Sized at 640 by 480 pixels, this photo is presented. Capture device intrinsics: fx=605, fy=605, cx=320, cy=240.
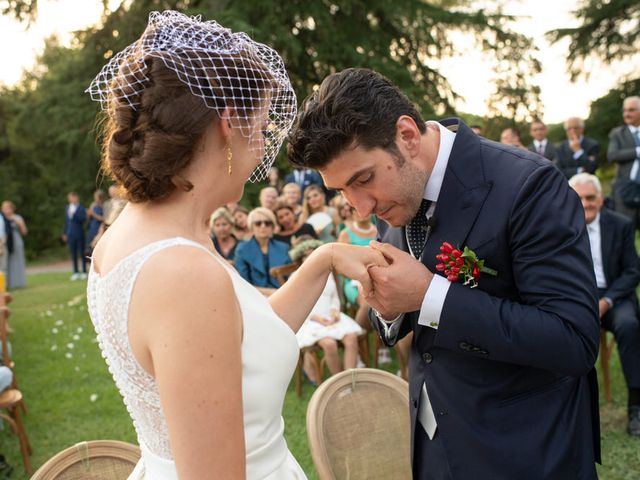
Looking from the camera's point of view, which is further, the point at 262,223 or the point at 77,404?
the point at 262,223

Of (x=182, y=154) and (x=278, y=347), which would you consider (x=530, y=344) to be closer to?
(x=278, y=347)

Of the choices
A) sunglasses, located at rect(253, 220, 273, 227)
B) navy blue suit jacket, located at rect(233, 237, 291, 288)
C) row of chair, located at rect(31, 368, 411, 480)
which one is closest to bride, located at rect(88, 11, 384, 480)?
row of chair, located at rect(31, 368, 411, 480)

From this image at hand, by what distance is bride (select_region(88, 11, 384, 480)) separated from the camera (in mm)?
1305

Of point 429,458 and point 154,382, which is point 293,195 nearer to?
point 429,458

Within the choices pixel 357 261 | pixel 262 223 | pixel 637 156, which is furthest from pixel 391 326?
pixel 637 156

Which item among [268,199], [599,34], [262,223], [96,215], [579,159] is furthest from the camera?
[599,34]

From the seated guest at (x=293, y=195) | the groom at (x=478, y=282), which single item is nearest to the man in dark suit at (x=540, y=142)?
the seated guest at (x=293, y=195)

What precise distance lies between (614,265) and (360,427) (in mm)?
4040

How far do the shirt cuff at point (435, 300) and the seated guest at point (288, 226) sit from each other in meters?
6.48

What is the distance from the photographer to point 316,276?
7.53 feet

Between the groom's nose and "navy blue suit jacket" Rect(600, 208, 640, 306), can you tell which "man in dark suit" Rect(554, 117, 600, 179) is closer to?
"navy blue suit jacket" Rect(600, 208, 640, 306)

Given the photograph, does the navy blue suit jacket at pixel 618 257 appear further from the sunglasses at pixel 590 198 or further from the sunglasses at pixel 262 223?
the sunglasses at pixel 262 223

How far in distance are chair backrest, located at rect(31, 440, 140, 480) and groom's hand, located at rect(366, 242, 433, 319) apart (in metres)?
1.13

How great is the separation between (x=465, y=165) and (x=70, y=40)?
62.7 ft
